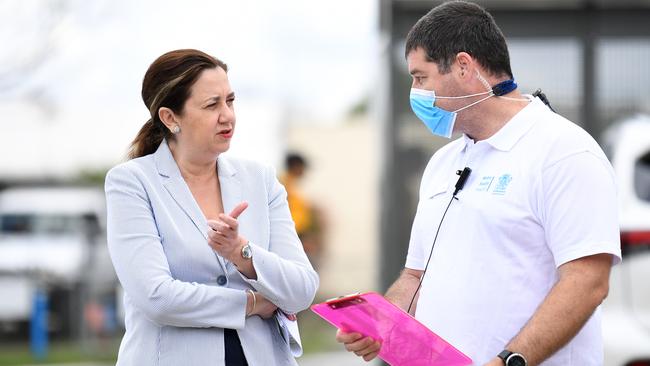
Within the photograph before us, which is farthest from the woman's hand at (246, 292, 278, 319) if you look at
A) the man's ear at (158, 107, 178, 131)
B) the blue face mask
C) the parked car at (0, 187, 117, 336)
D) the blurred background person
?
the parked car at (0, 187, 117, 336)

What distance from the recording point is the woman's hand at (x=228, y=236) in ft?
10.6

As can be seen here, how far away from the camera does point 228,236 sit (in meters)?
3.26

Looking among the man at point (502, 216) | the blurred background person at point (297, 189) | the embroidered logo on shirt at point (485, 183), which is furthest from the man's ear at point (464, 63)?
the blurred background person at point (297, 189)

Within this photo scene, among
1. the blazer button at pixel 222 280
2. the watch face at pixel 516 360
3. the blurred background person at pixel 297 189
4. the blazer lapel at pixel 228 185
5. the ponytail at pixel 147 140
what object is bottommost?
the blurred background person at pixel 297 189

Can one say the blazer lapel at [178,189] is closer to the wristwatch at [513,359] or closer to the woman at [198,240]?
the woman at [198,240]

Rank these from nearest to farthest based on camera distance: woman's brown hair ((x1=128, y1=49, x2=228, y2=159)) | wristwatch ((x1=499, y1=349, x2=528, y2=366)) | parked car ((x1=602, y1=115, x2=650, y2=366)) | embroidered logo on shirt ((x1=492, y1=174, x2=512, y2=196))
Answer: wristwatch ((x1=499, y1=349, x2=528, y2=366)), embroidered logo on shirt ((x1=492, y1=174, x2=512, y2=196)), woman's brown hair ((x1=128, y1=49, x2=228, y2=159)), parked car ((x1=602, y1=115, x2=650, y2=366))

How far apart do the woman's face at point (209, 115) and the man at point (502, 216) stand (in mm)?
581

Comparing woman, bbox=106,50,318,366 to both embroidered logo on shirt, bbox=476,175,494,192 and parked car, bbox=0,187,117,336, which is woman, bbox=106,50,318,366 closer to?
embroidered logo on shirt, bbox=476,175,494,192

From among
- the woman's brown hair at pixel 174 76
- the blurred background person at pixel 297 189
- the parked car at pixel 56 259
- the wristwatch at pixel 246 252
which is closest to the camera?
the wristwatch at pixel 246 252

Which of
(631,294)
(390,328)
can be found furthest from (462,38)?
(631,294)

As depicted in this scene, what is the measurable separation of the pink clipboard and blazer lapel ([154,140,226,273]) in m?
0.57

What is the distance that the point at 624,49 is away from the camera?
7664mm

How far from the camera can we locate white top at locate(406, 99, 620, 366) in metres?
2.93

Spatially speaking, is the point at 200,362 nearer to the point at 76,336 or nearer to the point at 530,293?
the point at 530,293
